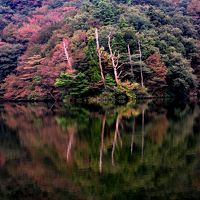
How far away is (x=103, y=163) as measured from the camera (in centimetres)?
1004

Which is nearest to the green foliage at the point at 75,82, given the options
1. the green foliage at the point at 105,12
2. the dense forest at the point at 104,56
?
the dense forest at the point at 104,56

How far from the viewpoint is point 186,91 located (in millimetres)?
43406

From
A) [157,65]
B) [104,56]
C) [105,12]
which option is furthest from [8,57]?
[157,65]

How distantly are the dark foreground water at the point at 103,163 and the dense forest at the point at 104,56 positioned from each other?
829 inches

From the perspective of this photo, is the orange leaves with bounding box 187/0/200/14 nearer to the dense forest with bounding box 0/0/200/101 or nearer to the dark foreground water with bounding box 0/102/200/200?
the dense forest with bounding box 0/0/200/101

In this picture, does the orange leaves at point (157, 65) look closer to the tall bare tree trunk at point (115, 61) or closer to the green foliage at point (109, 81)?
the tall bare tree trunk at point (115, 61)

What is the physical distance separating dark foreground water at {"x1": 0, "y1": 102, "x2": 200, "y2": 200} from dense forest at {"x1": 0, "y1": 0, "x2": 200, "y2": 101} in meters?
21.1

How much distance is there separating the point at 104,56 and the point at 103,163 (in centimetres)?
2862

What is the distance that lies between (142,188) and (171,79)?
3418 centimetres

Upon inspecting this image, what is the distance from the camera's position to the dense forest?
37312 millimetres

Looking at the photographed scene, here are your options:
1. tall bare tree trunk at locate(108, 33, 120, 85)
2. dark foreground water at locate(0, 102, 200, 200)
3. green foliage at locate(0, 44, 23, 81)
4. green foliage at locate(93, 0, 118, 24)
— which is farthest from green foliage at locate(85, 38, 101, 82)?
dark foreground water at locate(0, 102, 200, 200)

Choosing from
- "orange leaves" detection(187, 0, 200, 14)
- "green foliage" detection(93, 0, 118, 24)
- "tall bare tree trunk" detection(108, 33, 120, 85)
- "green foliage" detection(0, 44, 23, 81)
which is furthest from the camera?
"orange leaves" detection(187, 0, 200, 14)

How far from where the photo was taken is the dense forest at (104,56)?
3731 cm

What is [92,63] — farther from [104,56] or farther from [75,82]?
[75,82]
